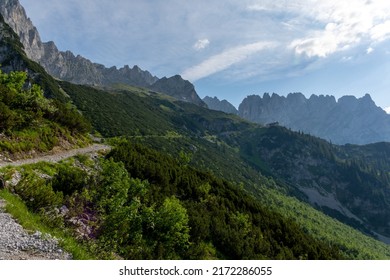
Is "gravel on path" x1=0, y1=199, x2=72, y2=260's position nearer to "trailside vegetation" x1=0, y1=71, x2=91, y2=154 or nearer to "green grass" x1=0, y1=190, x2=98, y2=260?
"green grass" x1=0, y1=190, x2=98, y2=260

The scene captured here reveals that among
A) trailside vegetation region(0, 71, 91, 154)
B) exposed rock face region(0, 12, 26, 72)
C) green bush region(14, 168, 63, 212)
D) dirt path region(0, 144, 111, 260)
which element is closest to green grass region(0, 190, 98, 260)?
dirt path region(0, 144, 111, 260)

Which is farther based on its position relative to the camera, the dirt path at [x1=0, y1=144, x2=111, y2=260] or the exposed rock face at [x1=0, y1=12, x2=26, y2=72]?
the exposed rock face at [x1=0, y1=12, x2=26, y2=72]

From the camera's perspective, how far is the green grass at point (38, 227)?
1367cm

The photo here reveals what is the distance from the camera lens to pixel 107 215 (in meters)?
22.1

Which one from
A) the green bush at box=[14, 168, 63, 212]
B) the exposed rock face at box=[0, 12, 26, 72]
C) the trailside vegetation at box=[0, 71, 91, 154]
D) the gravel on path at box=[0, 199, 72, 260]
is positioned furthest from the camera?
the exposed rock face at box=[0, 12, 26, 72]

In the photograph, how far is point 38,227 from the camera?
1526 centimetres

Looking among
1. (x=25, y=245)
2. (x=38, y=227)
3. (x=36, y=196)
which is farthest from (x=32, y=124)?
(x=25, y=245)

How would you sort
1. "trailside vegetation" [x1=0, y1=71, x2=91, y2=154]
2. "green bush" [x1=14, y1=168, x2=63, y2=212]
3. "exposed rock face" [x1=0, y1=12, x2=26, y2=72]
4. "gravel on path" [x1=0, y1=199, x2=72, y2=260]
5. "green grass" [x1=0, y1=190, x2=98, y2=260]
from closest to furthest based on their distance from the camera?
"gravel on path" [x1=0, y1=199, x2=72, y2=260], "green grass" [x1=0, y1=190, x2=98, y2=260], "green bush" [x1=14, y1=168, x2=63, y2=212], "trailside vegetation" [x1=0, y1=71, x2=91, y2=154], "exposed rock face" [x1=0, y1=12, x2=26, y2=72]

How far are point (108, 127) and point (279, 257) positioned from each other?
486 feet

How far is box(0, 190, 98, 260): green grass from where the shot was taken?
13.7 metres

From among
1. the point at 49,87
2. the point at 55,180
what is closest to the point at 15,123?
the point at 55,180
